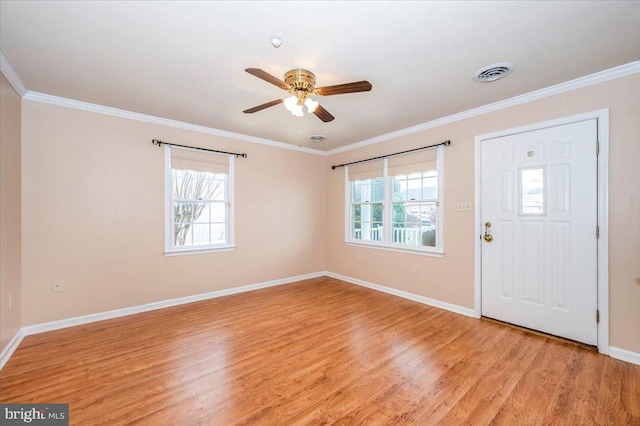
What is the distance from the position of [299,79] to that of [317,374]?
237 centimetres

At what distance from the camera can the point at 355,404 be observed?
5.77ft

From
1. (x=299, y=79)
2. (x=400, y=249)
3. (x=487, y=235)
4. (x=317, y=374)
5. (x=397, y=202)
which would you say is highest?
(x=299, y=79)

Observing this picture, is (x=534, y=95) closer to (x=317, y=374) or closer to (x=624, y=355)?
(x=624, y=355)

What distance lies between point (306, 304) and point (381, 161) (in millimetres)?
2496

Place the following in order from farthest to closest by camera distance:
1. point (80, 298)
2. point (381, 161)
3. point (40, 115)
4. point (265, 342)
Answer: point (381, 161)
point (80, 298)
point (40, 115)
point (265, 342)

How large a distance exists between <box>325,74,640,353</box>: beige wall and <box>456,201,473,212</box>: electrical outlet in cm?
5

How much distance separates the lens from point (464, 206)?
333cm

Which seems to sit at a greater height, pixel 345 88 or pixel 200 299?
pixel 345 88

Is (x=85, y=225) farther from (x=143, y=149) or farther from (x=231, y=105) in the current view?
(x=231, y=105)

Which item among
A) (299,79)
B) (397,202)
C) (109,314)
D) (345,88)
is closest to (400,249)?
(397,202)

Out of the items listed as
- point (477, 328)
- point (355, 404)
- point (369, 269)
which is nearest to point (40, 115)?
point (355, 404)

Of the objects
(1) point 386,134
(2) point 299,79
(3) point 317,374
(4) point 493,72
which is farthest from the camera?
(1) point 386,134

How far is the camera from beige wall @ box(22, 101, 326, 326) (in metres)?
2.81

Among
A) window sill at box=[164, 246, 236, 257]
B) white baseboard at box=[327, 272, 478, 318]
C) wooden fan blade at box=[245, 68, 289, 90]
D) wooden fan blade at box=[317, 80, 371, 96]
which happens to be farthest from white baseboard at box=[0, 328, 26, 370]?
white baseboard at box=[327, 272, 478, 318]
